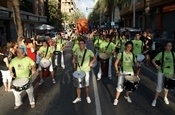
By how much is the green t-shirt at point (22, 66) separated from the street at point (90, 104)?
93 cm

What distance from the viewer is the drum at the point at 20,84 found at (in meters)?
7.32

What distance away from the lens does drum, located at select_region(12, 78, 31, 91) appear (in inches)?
288

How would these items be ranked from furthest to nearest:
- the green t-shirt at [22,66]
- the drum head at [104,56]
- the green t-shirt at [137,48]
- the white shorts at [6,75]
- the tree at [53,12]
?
the tree at [53,12], the green t-shirt at [137,48], the drum head at [104,56], the white shorts at [6,75], the green t-shirt at [22,66]

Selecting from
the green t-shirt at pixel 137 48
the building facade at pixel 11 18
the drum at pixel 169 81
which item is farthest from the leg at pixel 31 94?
the building facade at pixel 11 18

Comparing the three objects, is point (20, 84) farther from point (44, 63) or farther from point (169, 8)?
point (169, 8)

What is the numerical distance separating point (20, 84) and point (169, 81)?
12.1ft

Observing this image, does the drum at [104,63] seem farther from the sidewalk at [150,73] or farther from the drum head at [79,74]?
the drum head at [79,74]

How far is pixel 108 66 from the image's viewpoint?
38.2 ft

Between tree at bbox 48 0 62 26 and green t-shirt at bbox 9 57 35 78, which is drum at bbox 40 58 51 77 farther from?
tree at bbox 48 0 62 26

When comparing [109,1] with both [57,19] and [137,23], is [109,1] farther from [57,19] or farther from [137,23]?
[57,19]

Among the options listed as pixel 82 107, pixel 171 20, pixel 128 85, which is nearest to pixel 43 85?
pixel 82 107

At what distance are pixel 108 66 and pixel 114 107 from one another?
3.88m

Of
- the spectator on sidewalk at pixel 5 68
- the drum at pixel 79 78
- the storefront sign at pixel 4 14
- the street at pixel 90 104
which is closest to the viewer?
the street at pixel 90 104

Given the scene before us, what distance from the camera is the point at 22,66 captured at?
764 cm
